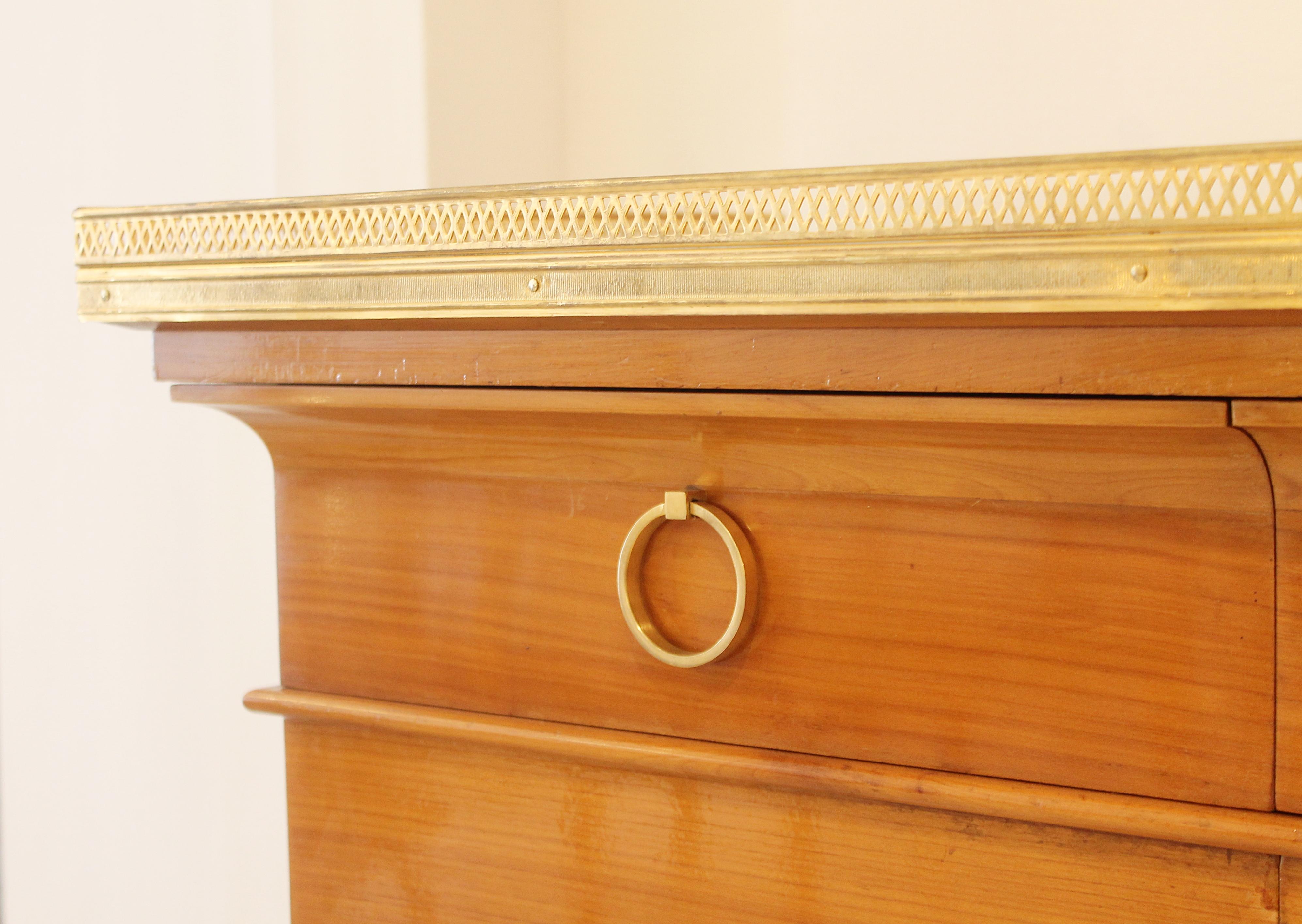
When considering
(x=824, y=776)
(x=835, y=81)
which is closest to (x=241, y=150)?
(x=835, y=81)

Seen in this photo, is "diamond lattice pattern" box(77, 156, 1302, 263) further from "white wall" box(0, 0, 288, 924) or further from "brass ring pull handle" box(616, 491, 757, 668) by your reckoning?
"white wall" box(0, 0, 288, 924)

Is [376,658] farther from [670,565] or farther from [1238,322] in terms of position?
[1238,322]

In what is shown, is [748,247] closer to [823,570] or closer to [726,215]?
[726,215]

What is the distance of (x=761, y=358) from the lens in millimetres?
469

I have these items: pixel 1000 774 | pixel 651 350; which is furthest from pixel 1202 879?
pixel 651 350

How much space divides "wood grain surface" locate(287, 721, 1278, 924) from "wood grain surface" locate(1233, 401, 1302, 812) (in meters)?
0.03

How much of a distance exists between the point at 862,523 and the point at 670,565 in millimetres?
92

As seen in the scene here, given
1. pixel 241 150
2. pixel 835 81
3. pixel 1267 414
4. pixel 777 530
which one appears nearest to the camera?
pixel 1267 414

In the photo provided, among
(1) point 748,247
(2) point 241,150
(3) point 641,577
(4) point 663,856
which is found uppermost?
(2) point 241,150

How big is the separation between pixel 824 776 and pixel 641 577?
0.39 ft

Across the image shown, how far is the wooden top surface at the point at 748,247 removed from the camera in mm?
380

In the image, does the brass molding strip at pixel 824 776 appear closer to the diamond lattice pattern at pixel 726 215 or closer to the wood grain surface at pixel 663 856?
the wood grain surface at pixel 663 856

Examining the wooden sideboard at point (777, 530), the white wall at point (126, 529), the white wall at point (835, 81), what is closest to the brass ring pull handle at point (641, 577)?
the wooden sideboard at point (777, 530)

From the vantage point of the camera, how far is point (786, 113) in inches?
36.9
